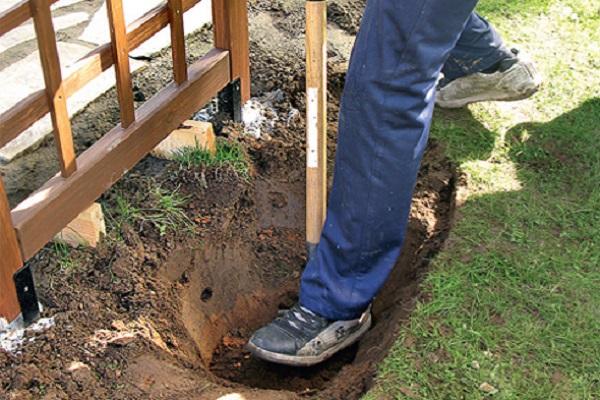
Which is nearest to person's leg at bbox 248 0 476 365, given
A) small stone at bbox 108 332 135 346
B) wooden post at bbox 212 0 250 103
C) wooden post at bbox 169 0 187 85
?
small stone at bbox 108 332 135 346

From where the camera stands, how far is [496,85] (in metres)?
3.86

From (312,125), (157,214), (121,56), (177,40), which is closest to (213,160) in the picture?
(157,214)

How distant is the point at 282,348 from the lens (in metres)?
2.97

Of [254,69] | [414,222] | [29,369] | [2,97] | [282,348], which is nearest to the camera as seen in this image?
[29,369]

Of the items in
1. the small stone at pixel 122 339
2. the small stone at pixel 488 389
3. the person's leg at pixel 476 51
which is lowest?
the small stone at pixel 488 389

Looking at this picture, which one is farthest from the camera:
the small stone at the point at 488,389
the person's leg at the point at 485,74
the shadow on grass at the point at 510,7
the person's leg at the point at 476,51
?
the shadow on grass at the point at 510,7

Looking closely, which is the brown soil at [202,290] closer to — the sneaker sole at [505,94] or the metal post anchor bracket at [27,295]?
the metal post anchor bracket at [27,295]

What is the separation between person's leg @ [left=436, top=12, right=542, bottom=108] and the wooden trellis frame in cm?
93

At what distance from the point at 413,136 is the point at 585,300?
0.88 m

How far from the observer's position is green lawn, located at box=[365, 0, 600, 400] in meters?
2.70

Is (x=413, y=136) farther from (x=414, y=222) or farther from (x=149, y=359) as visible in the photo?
(x=149, y=359)

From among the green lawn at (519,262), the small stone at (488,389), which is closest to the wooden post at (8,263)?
the green lawn at (519,262)

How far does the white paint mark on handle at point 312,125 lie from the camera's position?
2.82 metres

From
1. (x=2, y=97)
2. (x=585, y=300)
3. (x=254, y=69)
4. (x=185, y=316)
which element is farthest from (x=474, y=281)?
(x=2, y=97)
